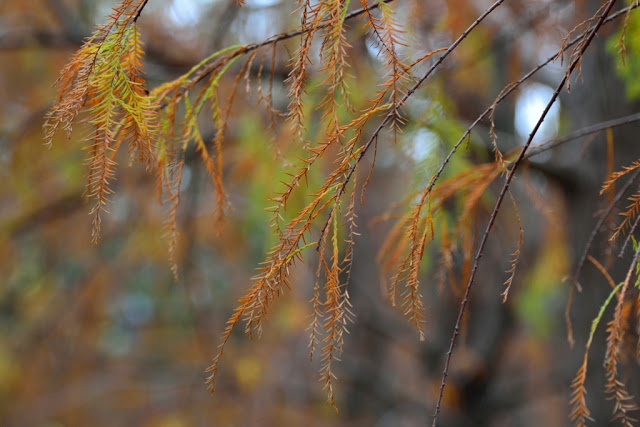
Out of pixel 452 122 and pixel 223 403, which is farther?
pixel 223 403

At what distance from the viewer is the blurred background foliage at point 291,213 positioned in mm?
1783

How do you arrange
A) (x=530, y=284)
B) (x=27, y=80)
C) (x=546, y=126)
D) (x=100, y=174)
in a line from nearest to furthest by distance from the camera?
(x=100, y=174) → (x=546, y=126) → (x=27, y=80) → (x=530, y=284)

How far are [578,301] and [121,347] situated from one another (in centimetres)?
589

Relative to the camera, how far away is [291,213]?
171cm

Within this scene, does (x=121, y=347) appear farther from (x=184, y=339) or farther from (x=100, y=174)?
(x=100, y=174)

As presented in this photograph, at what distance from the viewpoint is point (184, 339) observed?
21.8 feet

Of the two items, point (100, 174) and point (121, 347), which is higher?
point (121, 347)

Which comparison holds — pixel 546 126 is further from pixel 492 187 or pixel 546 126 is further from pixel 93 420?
pixel 93 420

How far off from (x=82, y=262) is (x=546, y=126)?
8.08 feet

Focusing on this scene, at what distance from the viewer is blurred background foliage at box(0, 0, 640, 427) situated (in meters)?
1.78

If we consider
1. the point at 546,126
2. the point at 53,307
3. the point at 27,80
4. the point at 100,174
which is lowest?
the point at 100,174

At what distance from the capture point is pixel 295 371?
13.5 ft

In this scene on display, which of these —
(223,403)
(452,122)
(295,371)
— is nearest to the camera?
(452,122)

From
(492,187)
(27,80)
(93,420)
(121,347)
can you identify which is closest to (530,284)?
(492,187)
